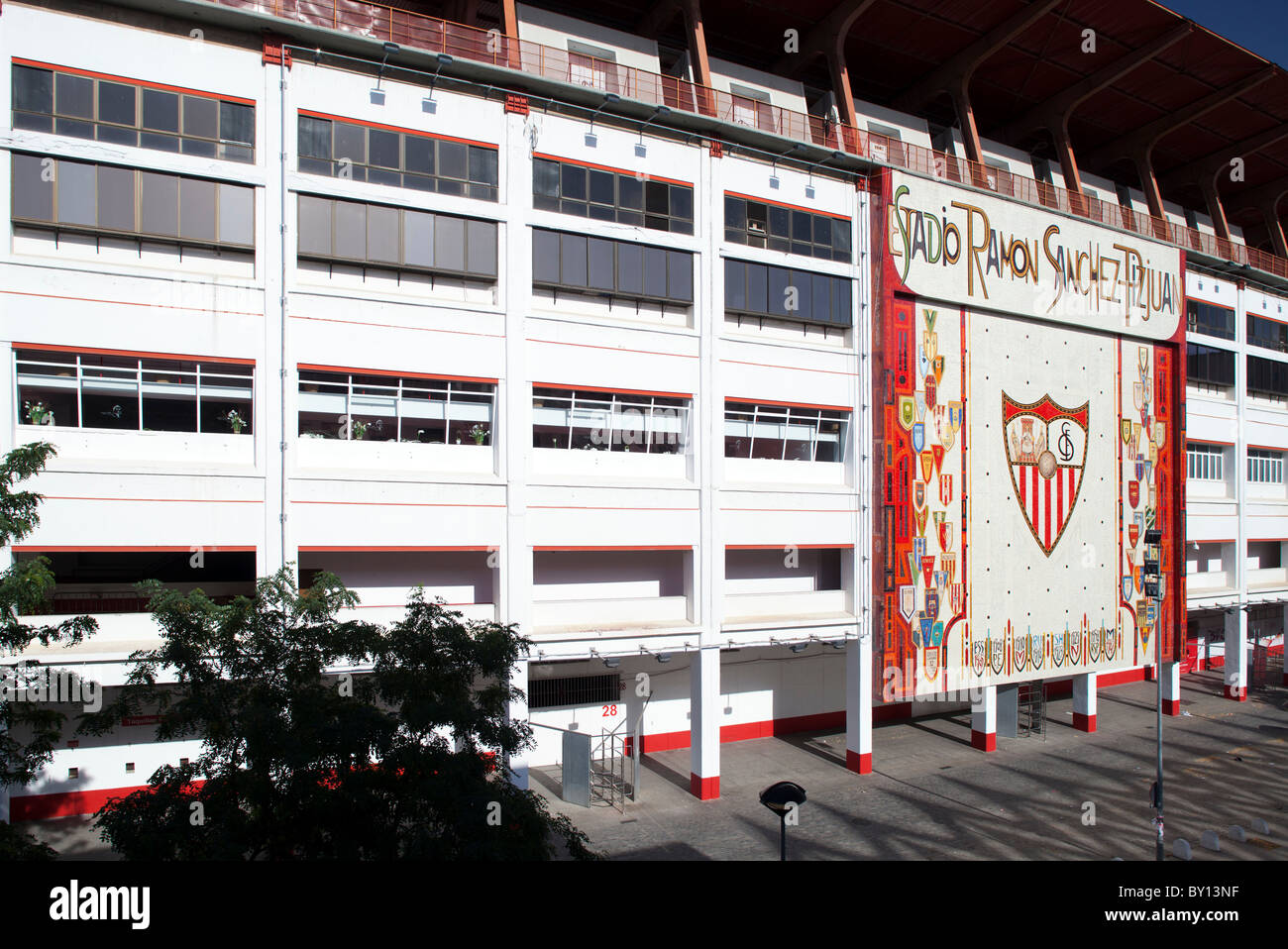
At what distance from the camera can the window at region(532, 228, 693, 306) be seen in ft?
70.8

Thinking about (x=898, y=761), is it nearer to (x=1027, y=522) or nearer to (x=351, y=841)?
(x=1027, y=522)

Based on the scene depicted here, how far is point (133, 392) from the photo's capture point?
59.1 ft

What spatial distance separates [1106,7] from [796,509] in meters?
21.1

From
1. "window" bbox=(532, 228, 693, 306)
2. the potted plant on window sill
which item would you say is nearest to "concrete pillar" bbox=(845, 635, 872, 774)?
"window" bbox=(532, 228, 693, 306)

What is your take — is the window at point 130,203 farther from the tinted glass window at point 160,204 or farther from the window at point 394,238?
the window at point 394,238

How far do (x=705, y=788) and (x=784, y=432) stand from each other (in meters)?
10.5

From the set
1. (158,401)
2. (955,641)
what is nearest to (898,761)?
(955,641)

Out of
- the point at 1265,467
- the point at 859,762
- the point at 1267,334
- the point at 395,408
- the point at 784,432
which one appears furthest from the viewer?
the point at 1265,467

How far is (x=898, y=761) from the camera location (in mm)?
26375

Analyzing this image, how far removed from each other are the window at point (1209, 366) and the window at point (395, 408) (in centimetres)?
2931

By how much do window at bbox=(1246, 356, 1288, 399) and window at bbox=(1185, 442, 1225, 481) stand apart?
12.6ft

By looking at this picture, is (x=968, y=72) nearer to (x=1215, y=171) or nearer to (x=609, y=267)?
(x=609, y=267)

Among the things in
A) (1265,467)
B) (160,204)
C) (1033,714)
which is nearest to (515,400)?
(160,204)
